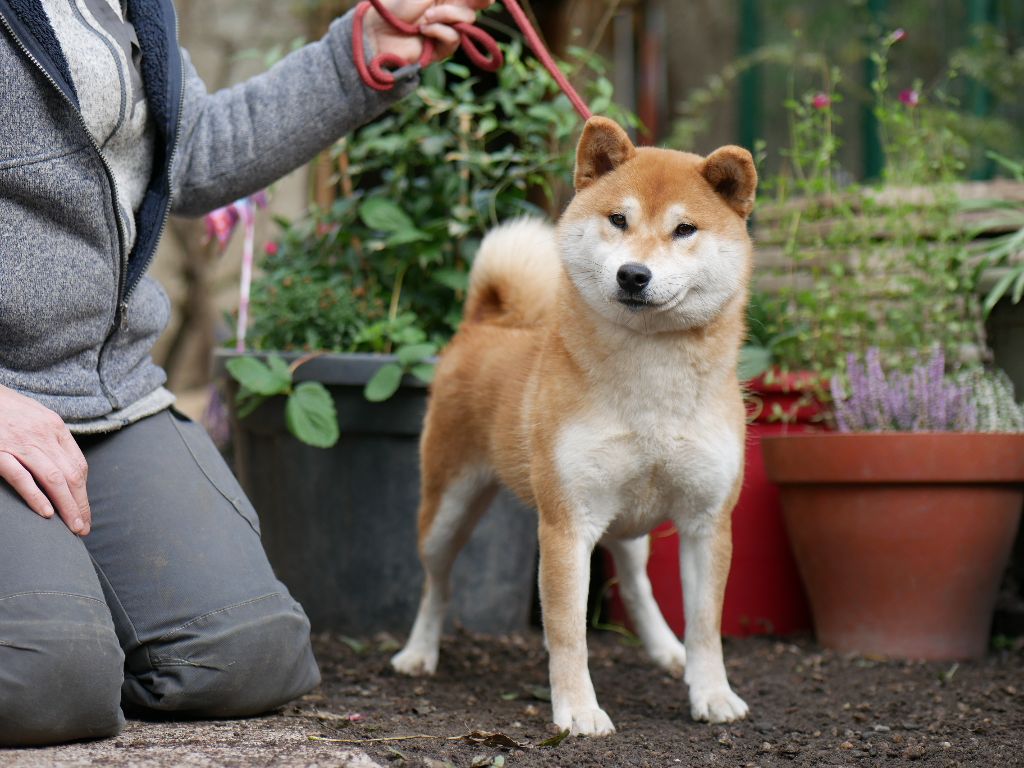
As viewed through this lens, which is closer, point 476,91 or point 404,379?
point 404,379

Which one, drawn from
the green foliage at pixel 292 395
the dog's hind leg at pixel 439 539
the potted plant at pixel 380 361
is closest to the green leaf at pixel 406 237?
the potted plant at pixel 380 361

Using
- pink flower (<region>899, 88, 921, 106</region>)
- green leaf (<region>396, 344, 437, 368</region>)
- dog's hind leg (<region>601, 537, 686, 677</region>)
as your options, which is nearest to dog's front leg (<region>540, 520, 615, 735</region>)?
dog's hind leg (<region>601, 537, 686, 677</region>)

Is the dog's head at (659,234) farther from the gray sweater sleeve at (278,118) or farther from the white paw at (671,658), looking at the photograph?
the white paw at (671,658)

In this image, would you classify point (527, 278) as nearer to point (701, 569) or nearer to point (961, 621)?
point (701, 569)

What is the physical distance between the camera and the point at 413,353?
2789 millimetres

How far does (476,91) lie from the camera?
4.30 m

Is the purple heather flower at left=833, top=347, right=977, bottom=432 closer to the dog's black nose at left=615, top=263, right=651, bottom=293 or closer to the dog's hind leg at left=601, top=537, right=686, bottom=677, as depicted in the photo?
the dog's hind leg at left=601, top=537, right=686, bottom=677

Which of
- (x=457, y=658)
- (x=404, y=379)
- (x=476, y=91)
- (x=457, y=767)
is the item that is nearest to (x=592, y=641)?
(x=457, y=658)

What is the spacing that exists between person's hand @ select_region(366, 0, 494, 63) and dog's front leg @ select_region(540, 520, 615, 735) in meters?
1.06

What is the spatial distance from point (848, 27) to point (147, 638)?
4.39 metres

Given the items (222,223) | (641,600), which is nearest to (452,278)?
(222,223)

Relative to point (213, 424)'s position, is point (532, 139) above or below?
above

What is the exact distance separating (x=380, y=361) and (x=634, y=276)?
1086 mm

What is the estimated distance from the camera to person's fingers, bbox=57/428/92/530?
1921 millimetres
